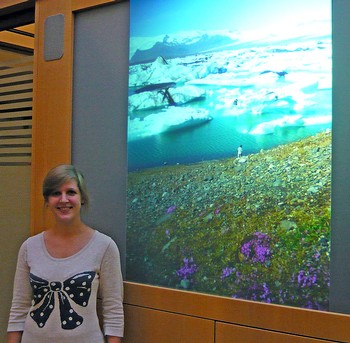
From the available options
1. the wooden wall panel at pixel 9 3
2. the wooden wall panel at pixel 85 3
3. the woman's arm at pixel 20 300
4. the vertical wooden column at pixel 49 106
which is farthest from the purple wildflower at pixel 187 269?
the wooden wall panel at pixel 9 3

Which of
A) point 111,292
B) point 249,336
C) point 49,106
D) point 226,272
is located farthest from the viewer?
point 49,106

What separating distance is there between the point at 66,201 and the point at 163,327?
0.96 metres

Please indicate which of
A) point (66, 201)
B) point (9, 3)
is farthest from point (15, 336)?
point (9, 3)

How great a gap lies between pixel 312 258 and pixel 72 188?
111 centimetres

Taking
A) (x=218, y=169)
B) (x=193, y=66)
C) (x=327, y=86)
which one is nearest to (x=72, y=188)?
(x=218, y=169)

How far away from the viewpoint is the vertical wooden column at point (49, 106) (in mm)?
3662

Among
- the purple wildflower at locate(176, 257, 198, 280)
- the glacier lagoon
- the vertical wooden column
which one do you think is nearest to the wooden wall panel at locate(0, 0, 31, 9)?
the vertical wooden column

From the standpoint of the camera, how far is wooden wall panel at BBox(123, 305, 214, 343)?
9.79 feet

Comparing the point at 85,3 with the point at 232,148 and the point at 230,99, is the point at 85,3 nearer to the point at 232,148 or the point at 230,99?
the point at 230,99

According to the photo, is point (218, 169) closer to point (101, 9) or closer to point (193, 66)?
point (193, 66)

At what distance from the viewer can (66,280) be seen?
8.39 ft

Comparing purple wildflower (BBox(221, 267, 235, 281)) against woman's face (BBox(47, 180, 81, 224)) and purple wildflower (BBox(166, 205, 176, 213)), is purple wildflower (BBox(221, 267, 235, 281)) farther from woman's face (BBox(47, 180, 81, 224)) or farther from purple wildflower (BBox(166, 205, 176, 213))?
woman's face (BBox(47, 180, 81, 224))

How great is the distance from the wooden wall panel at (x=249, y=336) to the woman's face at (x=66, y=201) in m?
0.92

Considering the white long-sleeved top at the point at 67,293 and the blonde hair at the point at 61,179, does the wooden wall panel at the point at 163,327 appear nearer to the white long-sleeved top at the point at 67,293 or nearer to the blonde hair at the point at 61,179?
the white long-sleeved top at the point at 67,293
